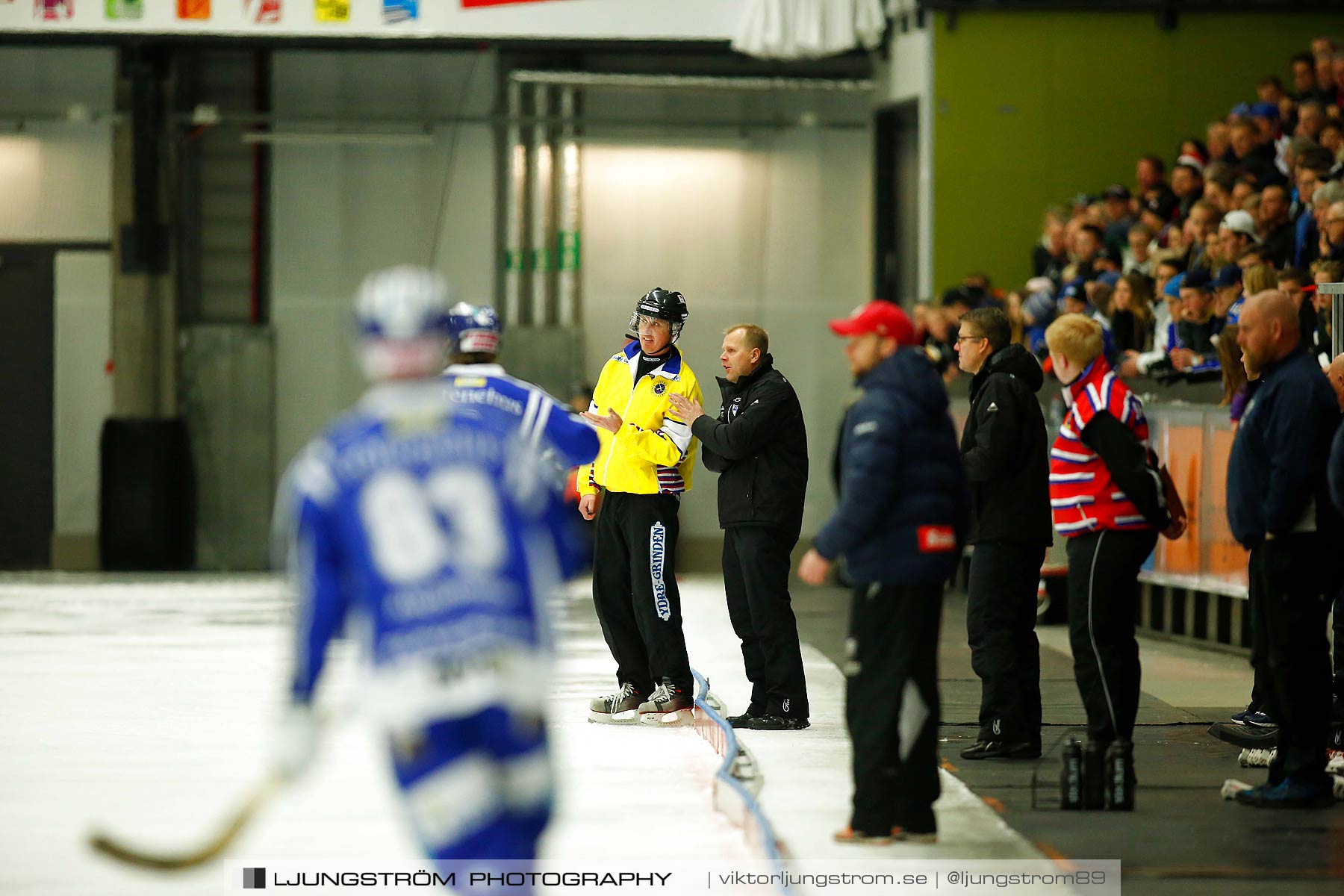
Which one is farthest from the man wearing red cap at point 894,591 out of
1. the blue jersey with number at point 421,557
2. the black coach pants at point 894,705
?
the blue jersey with number at point 421,557

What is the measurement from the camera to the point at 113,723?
29.8 ft

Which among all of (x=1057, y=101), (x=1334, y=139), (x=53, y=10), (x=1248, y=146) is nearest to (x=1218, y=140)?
(x=1248, y=146)

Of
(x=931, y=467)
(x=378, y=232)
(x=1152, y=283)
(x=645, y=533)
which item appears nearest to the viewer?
(x=931, y=467)

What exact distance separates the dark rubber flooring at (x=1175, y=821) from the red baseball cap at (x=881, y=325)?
1812 millimetres

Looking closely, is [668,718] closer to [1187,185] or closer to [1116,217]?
[1187,185]

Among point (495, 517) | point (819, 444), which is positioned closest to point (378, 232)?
point (819, 444)

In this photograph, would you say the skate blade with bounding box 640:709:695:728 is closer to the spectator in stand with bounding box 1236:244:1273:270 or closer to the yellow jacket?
the yellow jacket

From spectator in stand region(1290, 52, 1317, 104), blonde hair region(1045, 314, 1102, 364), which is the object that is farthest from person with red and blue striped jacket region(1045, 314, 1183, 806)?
spectator in stand region(1290, 52, 1317, 104)

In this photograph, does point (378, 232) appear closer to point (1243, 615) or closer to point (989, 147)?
point (989, 147)

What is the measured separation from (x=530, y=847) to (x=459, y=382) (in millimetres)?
2534

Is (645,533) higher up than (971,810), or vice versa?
(645,533)

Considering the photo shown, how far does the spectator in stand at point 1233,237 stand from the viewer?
11.8 metres

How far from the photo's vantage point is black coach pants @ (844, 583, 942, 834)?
6059 millimetres

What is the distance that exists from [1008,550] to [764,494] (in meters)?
1.29
